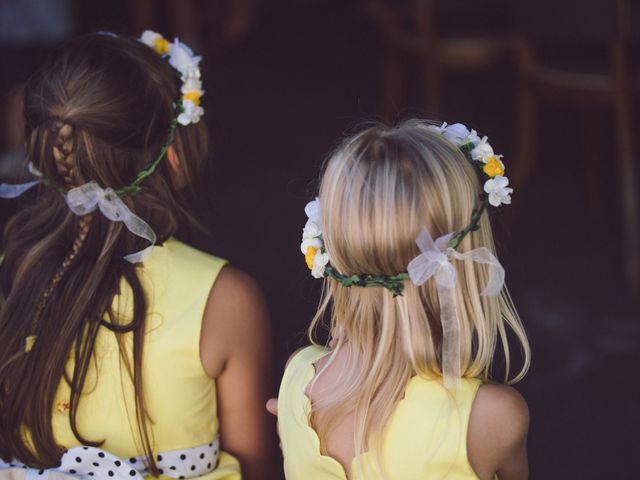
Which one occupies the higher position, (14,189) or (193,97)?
(193,97)

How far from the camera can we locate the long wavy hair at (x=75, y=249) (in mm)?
1604

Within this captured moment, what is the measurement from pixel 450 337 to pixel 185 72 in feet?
2.78

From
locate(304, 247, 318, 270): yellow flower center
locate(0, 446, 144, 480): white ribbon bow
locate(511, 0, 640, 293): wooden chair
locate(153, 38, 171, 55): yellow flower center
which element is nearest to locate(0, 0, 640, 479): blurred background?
locate(511, 0, 640, 293): wooden chair

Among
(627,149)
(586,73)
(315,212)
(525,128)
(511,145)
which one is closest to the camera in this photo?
(315,212)

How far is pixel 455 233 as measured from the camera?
1.39 meters

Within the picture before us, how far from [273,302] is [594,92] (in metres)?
1.21

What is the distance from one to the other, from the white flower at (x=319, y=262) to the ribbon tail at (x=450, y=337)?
0.18 meters

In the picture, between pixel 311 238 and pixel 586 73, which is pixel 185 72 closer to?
pixel 311 238

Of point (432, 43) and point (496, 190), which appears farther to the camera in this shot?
point (432, 43)

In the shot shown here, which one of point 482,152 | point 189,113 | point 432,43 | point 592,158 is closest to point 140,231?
point 189,113

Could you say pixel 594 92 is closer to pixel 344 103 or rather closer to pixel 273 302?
pixel 273 302

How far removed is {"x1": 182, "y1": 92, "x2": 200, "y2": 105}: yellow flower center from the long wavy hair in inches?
3.7

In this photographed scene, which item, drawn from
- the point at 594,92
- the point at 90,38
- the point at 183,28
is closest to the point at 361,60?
the point at 183,28

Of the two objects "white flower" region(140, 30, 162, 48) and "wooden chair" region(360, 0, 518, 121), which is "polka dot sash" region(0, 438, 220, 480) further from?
"wooden chair" region(360, 0, 518, 121)
